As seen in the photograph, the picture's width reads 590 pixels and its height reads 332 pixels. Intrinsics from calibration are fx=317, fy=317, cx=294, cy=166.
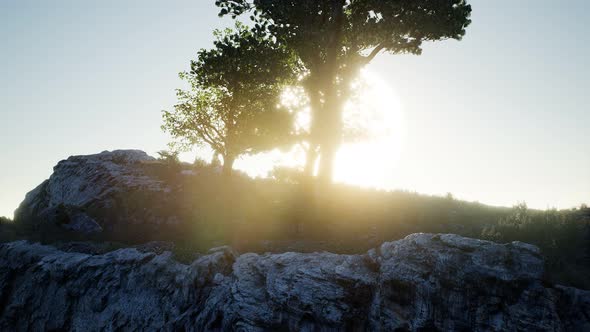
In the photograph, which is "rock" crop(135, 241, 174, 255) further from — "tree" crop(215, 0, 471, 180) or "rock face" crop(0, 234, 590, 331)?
"tree" crop(215, 0, 471, 180)

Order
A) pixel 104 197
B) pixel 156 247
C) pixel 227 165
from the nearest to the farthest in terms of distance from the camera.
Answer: pixel 156 247 < pixel 104 197 < pixel 227 165

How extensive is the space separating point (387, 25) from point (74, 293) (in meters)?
22.6

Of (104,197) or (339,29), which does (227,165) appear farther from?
(339,29)

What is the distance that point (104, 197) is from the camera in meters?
25.5

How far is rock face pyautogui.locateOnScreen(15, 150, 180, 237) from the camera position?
22.8 metres

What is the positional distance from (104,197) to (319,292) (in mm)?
21391

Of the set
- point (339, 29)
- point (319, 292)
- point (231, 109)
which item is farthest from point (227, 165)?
point (319, 292)

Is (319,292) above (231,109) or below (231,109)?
below

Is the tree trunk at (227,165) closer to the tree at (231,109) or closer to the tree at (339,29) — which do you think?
the tree at (231,109)

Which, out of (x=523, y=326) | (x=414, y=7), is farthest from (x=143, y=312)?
(x=414, y=7)

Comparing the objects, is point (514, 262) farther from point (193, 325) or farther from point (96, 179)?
point (96, 179)

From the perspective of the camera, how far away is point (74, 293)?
16.3 m

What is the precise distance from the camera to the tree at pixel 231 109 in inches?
1029

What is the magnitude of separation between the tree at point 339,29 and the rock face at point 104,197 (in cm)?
1328
